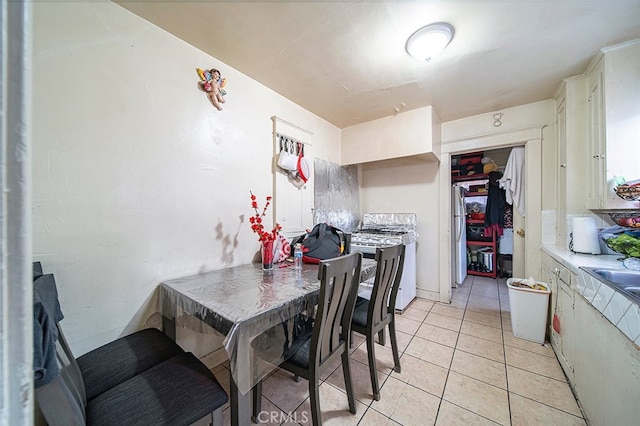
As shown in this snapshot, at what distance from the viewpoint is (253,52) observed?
1.82m

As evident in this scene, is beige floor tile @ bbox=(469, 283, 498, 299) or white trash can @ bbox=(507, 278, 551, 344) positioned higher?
white trash can @ bbox=(507, 278, 551, 344)

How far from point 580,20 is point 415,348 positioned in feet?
8.51

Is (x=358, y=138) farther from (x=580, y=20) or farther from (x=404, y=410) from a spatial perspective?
(x=404, y=410)

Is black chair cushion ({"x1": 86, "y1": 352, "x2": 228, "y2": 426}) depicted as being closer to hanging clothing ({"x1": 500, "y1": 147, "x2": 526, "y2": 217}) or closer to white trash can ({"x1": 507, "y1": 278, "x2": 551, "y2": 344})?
white trash can ({"x1": 507, "y1": 278, "x2": 551, "y2": 344})

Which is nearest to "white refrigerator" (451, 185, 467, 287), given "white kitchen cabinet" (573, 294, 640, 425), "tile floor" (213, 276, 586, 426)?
"tile floor" (213, 276, 586, 426)

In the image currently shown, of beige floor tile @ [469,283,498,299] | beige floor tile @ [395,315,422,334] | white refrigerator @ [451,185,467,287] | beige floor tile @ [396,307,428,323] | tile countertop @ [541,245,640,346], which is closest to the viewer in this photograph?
tile countertop @ [541,245,640,346]

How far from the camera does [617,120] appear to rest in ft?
5.69

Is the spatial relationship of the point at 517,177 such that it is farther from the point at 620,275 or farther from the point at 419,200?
the point at 620,275

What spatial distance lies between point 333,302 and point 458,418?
1055 millimetres

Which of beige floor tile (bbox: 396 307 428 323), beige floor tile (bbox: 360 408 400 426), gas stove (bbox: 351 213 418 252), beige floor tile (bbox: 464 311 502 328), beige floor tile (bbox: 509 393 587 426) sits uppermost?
gas stove (bbox: 351 213 418 252)

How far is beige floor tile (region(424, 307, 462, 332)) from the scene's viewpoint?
247 centimetres

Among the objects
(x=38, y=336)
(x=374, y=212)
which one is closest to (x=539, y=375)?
(x=374, y=212)

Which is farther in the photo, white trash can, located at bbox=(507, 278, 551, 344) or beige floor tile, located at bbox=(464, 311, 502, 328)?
beige floor tile, located at bbox=(464, 311, 502, 328)

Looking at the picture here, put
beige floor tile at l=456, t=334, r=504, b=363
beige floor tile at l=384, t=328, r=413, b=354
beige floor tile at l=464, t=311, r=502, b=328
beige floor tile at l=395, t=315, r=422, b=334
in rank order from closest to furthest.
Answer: beige floor tile at l=456, t=334, r=504, b=363
beige floor tile at l=384, t=328, r=413, b=354
beige floor tile at l=395, t=315, r=422, b=334
beige floor tile at l=464, t=311, r=502, b=328
